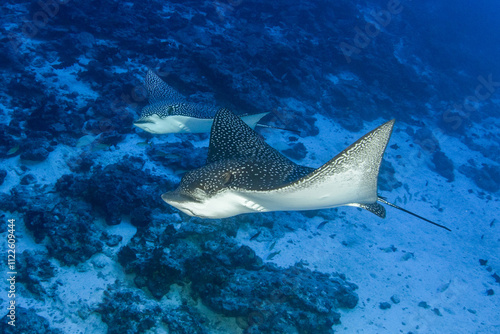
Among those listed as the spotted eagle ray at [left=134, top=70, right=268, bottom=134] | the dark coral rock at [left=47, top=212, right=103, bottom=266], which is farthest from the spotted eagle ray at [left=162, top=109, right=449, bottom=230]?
the dark coral rock at [left=47, top=212, right=103, bottom=266]

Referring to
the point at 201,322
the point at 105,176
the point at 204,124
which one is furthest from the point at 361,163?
the point at 105,176

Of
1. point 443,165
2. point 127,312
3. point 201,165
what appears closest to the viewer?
point 127,312

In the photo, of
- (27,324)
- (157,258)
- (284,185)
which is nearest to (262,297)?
(157,258)

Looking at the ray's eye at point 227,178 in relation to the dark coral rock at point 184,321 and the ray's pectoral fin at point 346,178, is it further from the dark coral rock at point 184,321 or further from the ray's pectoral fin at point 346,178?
the dark coral rock at point 184,321

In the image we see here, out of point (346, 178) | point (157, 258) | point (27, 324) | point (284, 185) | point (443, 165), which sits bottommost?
point (27, 324)

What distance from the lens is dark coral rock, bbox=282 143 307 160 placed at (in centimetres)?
901

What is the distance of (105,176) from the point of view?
215 inches

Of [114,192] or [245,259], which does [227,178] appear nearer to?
[245,259]

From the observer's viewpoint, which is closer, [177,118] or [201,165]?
[177,118]

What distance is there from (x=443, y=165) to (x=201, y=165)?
11.9m

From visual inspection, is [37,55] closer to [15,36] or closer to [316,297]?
[15,36]

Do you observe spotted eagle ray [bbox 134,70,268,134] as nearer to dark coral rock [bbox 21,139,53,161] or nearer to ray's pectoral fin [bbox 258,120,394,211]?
dark coral rock [bbox 21,139,53,161]

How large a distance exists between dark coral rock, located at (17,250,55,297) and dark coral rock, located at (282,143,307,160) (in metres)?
6.85

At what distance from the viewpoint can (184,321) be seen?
420cm
